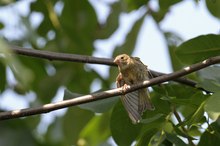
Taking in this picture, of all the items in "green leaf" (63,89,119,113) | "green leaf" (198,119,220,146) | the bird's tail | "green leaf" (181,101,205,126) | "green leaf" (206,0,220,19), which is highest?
"green leaf" (206,0,220,19)

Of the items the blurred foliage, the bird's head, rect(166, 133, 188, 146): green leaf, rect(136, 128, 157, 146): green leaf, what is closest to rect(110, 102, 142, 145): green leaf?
the blurred foliage

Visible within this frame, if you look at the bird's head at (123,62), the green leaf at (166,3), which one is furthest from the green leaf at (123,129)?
the green leaf at (166,3)

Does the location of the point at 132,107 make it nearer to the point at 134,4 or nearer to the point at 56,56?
the point at 56,56

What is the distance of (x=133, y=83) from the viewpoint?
2.41m

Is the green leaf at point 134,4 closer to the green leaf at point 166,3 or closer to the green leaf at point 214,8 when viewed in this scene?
the green leaf at point 166,3

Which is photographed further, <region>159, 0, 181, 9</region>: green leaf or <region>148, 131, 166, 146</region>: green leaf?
<region>159, 0, 181, 9</region>: green leaf

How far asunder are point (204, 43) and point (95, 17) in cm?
111

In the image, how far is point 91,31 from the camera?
3.23 metres

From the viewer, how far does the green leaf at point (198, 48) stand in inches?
83.2

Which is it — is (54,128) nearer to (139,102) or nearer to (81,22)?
(81,22)

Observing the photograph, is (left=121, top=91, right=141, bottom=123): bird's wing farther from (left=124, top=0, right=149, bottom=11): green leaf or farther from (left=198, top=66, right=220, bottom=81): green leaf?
(left=124, top=0, right=149, bottom=11): green leaf

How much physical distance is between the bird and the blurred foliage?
32mm

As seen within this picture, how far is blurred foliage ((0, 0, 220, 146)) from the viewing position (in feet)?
5.61

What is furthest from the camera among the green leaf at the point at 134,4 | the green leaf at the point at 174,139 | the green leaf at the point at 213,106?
the green leaf at the point at 134,4
